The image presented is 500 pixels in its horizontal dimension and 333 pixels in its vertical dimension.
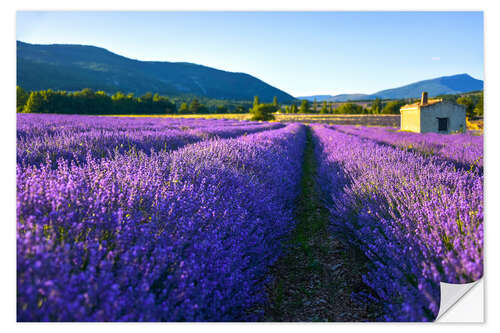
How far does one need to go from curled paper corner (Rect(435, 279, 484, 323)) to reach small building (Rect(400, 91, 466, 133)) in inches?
385

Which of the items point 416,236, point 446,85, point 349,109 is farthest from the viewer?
point 349,109

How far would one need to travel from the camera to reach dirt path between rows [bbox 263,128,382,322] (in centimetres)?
191

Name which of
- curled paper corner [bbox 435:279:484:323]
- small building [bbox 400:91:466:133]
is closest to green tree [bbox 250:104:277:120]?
small building [bbox 400:91:466:133]

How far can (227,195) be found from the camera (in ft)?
7.50

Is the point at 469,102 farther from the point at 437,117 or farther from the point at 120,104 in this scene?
the point at 120,104

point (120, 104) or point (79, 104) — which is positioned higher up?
point (120, 104)

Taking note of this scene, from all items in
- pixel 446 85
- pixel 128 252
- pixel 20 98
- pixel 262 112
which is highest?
pixel 262 112

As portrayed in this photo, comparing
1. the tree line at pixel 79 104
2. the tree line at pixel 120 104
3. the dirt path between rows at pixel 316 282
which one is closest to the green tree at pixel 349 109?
the tree line at pixel 120 104

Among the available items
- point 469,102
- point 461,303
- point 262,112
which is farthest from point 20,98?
point 262,112

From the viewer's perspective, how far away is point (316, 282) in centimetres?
231

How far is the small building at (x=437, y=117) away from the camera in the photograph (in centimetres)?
1059

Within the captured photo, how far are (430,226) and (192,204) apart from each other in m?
1.59

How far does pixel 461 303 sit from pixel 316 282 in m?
0.95

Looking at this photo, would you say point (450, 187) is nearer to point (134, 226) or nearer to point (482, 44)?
point (482, 44)
